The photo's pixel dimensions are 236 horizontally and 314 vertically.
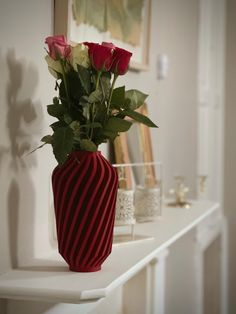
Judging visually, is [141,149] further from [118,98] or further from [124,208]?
[118,98]

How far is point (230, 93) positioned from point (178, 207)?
133cm

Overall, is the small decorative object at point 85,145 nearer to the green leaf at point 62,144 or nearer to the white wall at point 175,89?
the green leaf at point 62,144

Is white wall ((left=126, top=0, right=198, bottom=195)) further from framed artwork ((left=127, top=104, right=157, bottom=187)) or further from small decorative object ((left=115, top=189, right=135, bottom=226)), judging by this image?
small decorative object ((left=115, top=189, right=135, bottom=226))

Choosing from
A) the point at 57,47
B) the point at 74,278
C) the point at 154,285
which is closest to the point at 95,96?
the point at 57,47

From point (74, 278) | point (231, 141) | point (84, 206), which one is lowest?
point (74, 278)

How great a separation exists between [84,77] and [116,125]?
0.39 feet

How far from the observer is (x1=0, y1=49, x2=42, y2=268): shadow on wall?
1.09 m

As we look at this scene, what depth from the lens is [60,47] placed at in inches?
41.1

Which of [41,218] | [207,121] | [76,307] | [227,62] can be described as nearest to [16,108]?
[41,218]

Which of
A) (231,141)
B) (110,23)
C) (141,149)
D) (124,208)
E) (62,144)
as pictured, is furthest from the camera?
(231,141)

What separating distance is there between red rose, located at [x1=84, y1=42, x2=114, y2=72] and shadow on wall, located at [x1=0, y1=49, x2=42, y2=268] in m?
0.17

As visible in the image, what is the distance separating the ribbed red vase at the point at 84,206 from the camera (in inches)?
41.4

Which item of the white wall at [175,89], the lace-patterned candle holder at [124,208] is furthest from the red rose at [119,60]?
the white wall at [175,89]

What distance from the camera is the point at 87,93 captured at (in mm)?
1070
